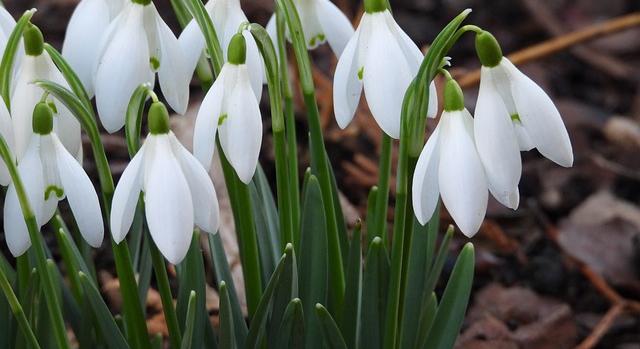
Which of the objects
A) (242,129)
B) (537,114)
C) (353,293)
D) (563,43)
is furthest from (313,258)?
(563,43)

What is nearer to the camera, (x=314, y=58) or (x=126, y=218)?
(x=126, y=218)

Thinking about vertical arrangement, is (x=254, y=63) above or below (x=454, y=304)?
above

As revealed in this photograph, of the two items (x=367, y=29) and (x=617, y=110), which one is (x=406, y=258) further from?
(x=617, y=110)

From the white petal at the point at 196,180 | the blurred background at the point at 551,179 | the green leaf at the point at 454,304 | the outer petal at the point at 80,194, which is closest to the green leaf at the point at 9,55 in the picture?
the outer petal at the point at 80,194

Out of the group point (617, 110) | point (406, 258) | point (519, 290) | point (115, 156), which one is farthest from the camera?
point (617, 110)

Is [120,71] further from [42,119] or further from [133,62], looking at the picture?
[42,119]

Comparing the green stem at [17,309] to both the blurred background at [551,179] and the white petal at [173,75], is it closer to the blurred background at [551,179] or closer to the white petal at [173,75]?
the white petal at [173,75]

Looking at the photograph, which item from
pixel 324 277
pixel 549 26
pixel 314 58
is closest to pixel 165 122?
pixel 324 277
